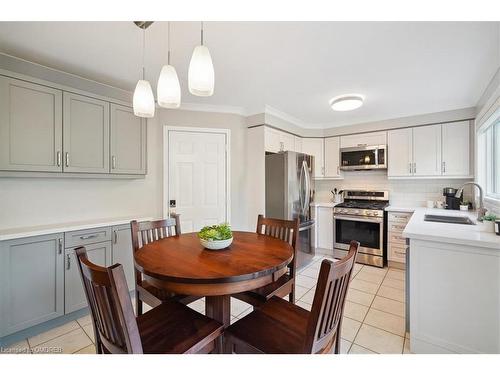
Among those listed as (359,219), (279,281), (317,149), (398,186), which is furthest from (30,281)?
(398,186)

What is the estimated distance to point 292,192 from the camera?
10.6 ft

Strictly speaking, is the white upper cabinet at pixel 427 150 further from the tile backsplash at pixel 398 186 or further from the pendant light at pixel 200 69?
the pendant light at pixel 200 69

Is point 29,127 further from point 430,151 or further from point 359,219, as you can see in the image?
point 430,151

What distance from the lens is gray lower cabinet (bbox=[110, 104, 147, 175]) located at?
254cm

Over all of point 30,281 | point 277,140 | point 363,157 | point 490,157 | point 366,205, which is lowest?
point 30,281

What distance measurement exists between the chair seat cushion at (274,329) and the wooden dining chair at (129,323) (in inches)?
5.2

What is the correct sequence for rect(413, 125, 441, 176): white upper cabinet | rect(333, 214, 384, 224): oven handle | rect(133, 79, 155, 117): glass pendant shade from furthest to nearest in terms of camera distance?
rect(333, 214, 384, 224): oven handle, rect(413, 125, 441, 176): white upper cabinet, rect(133, 79, 155, 117): glass pendant shade

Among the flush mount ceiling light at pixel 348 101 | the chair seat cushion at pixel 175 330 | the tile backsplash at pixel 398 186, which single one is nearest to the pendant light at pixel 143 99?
the chair seat cushion at pixel 175 330

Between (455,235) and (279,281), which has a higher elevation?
(455,235)

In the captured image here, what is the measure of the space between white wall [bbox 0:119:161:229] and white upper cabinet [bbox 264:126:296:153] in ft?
4.84

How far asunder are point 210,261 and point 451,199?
357cm

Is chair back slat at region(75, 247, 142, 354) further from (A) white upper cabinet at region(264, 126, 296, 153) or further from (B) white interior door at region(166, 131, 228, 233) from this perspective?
(A) white upper cabinet at region(264, 126, 296, 153)

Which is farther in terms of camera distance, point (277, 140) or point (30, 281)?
point (277, 140)

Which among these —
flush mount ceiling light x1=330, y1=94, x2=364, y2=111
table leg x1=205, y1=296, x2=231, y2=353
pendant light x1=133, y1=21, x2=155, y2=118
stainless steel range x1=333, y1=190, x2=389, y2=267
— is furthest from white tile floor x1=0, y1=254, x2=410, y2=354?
flush mount ceiling light x1=330, y1=94, x2=364, y2=111
